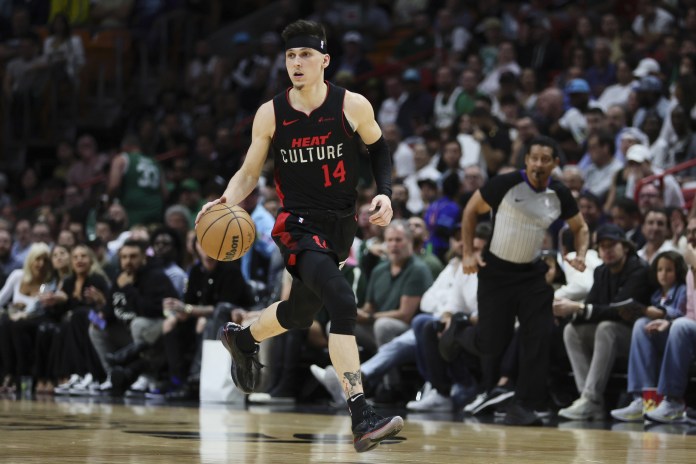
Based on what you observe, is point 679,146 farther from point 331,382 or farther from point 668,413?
point 331,382

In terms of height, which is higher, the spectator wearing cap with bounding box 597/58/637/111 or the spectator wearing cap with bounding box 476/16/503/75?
the spectator wearing cap with bounding box 476/16/503/75

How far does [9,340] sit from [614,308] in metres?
6.64

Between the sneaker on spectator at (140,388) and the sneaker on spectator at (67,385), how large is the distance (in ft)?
2.30

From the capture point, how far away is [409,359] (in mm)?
10117

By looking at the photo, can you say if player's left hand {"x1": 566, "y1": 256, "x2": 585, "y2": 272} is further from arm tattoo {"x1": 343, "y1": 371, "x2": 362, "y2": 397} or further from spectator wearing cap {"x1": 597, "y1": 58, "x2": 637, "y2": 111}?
spectator wearing cap {"x1": 597, "y1": 58, "x2": 637, "y2": 111}

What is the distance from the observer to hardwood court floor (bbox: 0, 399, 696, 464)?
5.54 meters

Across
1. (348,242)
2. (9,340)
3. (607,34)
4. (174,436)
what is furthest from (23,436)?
(607,34)

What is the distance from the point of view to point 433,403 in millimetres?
9742

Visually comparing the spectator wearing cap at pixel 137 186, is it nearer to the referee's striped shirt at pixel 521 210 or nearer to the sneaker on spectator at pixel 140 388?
the sneaker on spectator at pixel 140 388

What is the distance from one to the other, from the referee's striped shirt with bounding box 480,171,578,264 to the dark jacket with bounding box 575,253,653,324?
1003 millimetres

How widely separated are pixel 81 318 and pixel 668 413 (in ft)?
20.1

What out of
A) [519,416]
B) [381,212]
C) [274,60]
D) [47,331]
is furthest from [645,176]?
[274,60]

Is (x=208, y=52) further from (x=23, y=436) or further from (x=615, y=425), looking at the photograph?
(x=23, y=436)

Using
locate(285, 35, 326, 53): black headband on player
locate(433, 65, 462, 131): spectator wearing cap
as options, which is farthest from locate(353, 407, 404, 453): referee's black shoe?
locate(433, 65, 462, 131): spectator wearing cap
